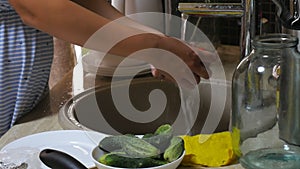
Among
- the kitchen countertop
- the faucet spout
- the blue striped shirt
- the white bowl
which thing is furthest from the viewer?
the blue striped shirt

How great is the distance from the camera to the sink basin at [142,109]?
48.4 inches

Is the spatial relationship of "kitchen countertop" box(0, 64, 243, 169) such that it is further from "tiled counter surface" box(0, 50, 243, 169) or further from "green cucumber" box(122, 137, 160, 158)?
"green cucumber" box(122, 137, 160, 158)

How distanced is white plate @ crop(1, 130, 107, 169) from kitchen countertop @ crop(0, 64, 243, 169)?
0.18 feet

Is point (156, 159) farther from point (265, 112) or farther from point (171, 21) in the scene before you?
point (171, 21)

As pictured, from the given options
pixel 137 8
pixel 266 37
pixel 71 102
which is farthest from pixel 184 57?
pixel 137 8

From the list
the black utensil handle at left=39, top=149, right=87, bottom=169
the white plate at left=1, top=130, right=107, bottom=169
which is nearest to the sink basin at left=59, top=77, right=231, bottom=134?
the white plate at left=1, top=130, right=107, bottom=169

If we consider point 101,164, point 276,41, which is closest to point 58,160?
point 101,164

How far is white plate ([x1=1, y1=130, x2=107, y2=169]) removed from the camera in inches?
36.1

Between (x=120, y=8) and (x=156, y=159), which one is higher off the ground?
(x=120, y=8)

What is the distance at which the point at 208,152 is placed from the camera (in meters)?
0.84

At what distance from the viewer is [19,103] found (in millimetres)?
1132

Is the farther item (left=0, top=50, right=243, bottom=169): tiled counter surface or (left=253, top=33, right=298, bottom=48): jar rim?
(left=0, top=50, right=243, bottom=169): tiled counter surface

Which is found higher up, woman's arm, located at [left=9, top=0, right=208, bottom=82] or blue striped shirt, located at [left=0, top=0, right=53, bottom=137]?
woman's arm, located at [left=9, top=0, right=208, bottom=82]

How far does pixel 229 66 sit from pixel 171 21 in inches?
8.0
